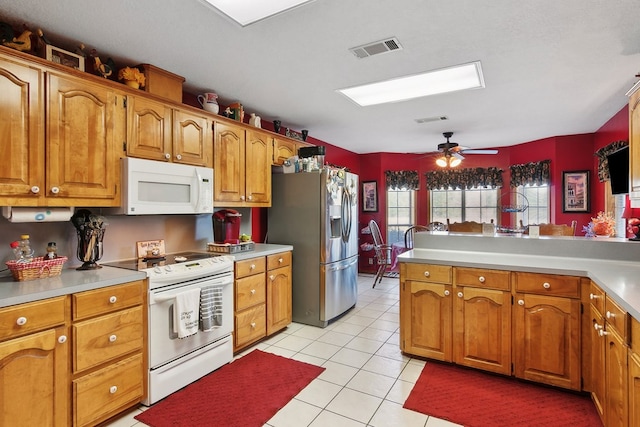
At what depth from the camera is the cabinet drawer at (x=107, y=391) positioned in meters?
1.90

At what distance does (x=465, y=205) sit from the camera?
6.74m

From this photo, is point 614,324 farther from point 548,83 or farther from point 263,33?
point 263,33

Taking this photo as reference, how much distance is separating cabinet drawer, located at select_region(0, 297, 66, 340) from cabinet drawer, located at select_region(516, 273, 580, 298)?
9.55 ft

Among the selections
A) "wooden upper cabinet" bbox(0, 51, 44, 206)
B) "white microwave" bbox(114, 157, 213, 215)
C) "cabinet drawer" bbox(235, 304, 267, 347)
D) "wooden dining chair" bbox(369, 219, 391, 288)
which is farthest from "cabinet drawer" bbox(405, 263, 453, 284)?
"wooden dining chair" bbox(369, 219, 391, 288)

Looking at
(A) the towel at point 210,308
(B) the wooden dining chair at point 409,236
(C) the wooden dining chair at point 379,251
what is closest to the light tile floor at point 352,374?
(A) the towel at point 210,308

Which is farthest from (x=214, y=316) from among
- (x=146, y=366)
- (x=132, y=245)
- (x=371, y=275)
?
(x=371, y=275)

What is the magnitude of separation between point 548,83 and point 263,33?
8.51 ft

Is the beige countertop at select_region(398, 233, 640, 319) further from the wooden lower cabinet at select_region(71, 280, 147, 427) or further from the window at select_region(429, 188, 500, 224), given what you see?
the window at select_region(429, 188, 500, 224)

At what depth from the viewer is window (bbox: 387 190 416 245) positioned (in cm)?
704

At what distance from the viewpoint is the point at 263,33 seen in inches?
87.1

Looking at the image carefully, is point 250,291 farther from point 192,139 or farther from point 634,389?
point 634,389

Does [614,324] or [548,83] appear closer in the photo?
[614,324]

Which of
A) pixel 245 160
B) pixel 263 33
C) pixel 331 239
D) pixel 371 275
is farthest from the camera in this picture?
pixel 371 275

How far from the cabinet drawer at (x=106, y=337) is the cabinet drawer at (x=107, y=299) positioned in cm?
4
